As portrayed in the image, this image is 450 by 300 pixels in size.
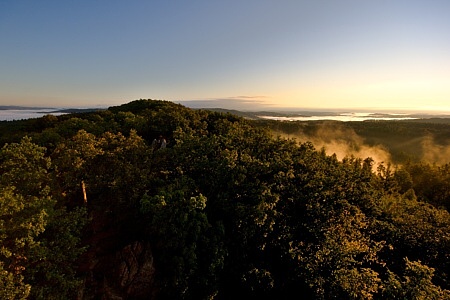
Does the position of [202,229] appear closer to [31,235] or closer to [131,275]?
[131,275]

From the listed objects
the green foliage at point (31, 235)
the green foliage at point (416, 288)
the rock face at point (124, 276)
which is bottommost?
the rock face at point (124, 276)

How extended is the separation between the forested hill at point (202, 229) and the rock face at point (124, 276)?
117 mm

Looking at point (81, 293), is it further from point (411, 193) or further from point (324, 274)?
point (411, 193)

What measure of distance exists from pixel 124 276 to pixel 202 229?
1106 cm

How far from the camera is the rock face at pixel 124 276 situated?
1182 inches

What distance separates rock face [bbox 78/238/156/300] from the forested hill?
0.38ft

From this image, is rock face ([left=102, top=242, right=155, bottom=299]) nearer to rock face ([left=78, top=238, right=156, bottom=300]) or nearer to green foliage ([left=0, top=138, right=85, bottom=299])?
rock face ([left=78, top=238, right=156, bottom=300])

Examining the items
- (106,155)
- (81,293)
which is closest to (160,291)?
(81,293)

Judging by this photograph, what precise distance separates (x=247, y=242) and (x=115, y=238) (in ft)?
59.7

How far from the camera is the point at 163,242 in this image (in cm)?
3008

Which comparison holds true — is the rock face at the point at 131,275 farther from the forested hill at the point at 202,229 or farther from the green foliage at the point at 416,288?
the green foliage at the point at 416,288

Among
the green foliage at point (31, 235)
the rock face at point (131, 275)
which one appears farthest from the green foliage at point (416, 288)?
the green foliage at point (31, 235)

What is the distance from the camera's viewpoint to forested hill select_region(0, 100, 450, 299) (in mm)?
25562

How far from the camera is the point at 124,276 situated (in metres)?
30.7
